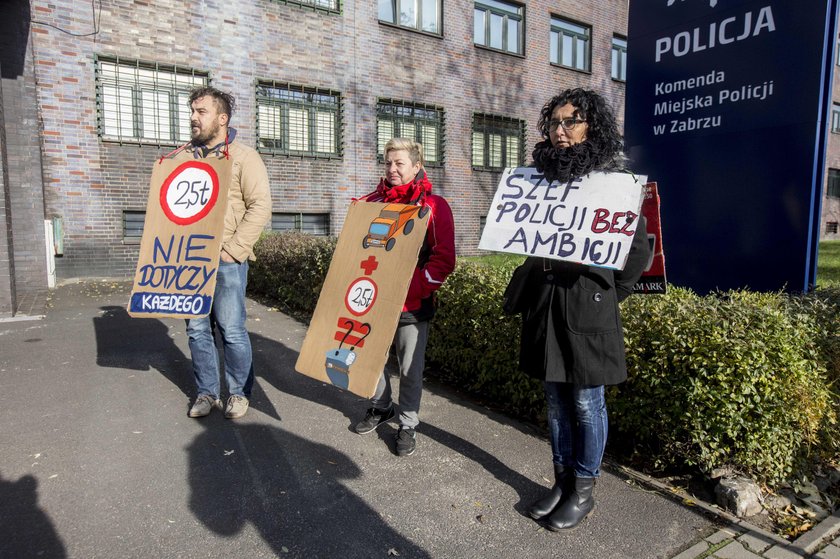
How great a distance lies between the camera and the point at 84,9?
33.8ft

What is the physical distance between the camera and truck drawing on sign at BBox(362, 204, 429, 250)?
3.29 metres

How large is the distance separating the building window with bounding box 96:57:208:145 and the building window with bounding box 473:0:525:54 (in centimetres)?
745

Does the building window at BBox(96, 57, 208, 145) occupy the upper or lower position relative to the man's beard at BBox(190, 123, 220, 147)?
upper

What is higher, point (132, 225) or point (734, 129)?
point (734, 129)

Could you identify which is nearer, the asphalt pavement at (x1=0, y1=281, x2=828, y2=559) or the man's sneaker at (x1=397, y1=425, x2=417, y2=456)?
the asphalt pavement at (x1=0, y1=281, x2=828, y2=559)

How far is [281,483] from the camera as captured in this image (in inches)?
124

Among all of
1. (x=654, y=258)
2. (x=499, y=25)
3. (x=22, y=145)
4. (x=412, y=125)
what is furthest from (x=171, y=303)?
(x=499, y=25)

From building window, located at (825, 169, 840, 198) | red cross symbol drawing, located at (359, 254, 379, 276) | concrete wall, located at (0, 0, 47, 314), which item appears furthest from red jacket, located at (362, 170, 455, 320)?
building window, located at (825, 169, 840, 198)

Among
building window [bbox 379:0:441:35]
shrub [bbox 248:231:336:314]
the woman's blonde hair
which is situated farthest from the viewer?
building window [bbox 379:0:441:35]

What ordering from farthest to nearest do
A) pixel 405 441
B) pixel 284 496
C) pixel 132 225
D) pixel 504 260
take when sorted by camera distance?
pixel 132 225 → pixel 504 260 → pixel 405 441 → pixel 284 496

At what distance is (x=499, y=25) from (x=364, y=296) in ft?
46.6

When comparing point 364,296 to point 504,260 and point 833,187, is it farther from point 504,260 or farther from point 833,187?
point 833,187

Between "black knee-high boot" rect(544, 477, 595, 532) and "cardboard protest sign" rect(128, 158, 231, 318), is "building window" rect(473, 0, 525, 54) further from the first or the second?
"black knee-high boot" rect(544, 477, 595, 532)

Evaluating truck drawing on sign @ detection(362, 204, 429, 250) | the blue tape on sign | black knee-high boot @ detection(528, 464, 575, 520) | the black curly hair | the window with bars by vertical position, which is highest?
the window with bars
